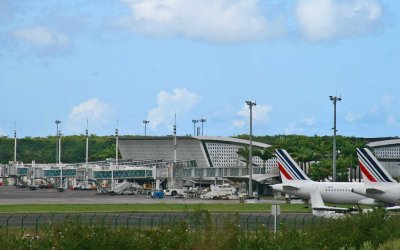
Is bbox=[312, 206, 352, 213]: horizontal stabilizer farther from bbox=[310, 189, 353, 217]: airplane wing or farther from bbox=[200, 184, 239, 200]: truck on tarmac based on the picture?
bbox=[200, 184, 239, 200]: truck on tarmac

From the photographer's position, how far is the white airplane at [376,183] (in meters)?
106

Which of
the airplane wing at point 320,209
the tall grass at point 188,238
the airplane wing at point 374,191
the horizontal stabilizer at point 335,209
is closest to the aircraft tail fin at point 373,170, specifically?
the airplane wing at point 374,191

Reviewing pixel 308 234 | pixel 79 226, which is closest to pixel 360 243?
pixel 308 234

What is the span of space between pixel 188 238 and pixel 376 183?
68.4m

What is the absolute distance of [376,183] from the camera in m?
107

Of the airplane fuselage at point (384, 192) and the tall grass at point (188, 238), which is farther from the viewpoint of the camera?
the airplane fuselage at point (384, 192)

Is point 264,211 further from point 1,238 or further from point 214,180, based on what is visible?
point 214,180

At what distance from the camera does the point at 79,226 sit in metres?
40.9

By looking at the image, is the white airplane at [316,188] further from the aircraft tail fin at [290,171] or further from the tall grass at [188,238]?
the tall grass at [188,238]

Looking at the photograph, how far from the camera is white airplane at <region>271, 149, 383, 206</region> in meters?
114

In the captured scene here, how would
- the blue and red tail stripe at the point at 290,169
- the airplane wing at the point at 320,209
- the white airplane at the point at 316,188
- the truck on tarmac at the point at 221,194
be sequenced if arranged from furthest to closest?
the truck on tarmac at the point at 221,194
the blue and red tail stripe at the point at 290,169
the white airplane at the point at 316,188
the airplane wing at the point at 320,209

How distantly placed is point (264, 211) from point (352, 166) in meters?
87.7

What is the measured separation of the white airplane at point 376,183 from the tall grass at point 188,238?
55214 millimetres

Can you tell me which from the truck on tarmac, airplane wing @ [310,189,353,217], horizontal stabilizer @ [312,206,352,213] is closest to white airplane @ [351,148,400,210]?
airplane wing @ [310,189,353,217]
